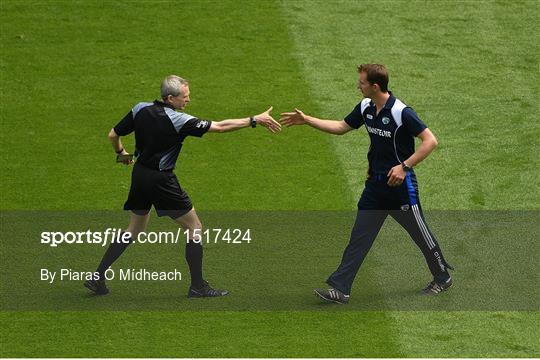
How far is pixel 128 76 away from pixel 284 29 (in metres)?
2.46

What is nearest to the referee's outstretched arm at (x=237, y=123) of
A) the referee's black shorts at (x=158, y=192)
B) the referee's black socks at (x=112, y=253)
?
the referee's black shorts at (x=158, y=192)

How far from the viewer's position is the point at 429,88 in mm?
17594

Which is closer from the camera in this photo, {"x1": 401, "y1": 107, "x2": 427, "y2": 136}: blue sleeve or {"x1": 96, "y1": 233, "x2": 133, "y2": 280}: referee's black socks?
{"x1": 401, "y1": 107, "x2": 427, "y2": 136}: blue sleeve

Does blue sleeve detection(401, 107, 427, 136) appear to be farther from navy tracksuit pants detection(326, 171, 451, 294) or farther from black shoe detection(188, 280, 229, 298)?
black shoe detection(188, 280, 229, 298)

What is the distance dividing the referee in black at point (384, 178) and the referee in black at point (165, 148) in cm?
91

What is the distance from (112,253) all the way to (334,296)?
2.10 meters

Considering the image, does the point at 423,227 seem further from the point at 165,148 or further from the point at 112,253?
the point at 112,253

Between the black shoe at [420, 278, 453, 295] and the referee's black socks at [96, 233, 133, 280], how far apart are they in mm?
2813

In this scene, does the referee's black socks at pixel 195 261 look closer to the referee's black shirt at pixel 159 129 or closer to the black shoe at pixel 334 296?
the referee's black shirt at pixel 159 129

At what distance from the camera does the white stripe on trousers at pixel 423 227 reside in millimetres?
12586

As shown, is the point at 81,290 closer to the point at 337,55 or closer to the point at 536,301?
the point at 536,301

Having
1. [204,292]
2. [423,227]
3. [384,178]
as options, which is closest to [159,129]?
[204,292]

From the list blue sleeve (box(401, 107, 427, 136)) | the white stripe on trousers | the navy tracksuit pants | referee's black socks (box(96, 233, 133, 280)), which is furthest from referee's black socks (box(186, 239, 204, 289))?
blue sleeve (box(401, 107, 427, 136))

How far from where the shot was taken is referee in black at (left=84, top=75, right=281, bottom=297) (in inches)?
483
